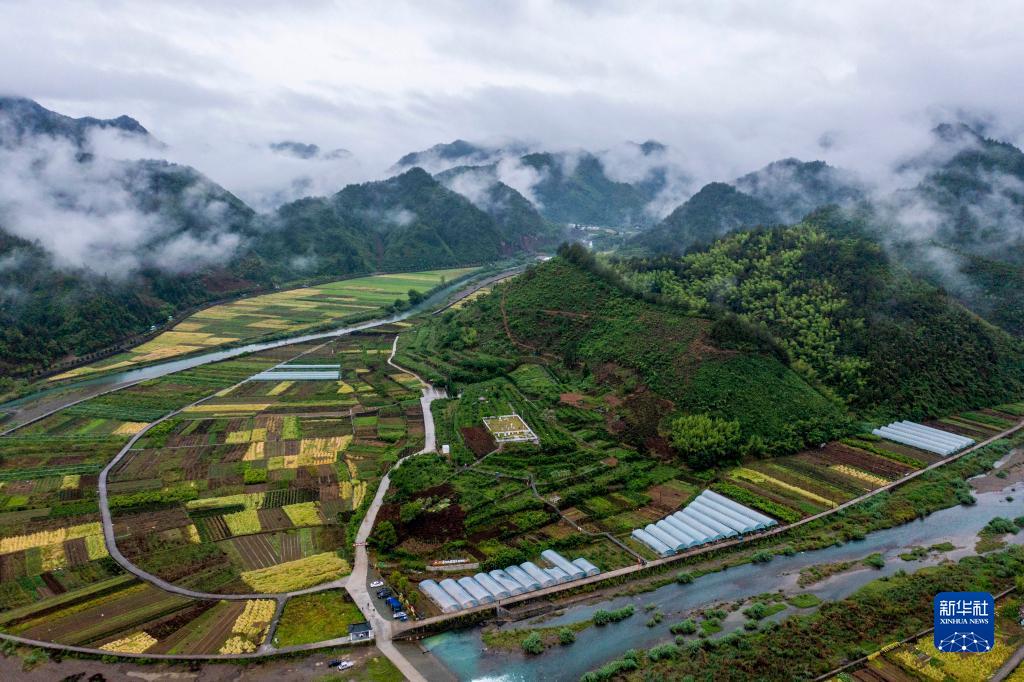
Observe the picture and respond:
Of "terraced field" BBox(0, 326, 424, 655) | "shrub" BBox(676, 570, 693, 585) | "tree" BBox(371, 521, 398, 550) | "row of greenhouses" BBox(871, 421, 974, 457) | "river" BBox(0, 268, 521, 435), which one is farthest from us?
"river" BBox(0, 268, 521, 435)

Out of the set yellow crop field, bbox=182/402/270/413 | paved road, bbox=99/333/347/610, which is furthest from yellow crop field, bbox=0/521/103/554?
yellow crop field, bbox=182/402/270/413

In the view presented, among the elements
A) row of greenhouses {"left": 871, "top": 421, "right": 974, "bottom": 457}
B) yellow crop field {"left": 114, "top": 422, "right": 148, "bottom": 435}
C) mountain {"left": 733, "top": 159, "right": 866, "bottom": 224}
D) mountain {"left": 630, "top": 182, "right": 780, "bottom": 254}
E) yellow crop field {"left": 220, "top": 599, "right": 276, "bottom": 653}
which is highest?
mountain {"left": 733, "top": 159, "right": 866, "bottom": 224}

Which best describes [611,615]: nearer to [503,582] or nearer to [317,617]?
[503,582]

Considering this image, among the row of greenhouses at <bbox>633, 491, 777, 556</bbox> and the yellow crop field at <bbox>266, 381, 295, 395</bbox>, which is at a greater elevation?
the row of greenhouses at <bbox>633, 491, 777, 556</bbox>

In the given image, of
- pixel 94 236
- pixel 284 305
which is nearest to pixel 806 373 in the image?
pixel 284 305

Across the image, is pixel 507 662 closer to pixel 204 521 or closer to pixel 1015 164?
pixel 204 521

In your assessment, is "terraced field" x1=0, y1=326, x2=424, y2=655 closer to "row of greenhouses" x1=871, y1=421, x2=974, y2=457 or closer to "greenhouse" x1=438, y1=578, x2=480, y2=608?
"greenhouse" x1=438, y1=578, x2=480, y2=608

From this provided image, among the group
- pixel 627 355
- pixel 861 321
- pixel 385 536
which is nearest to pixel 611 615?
pixel 385 536
